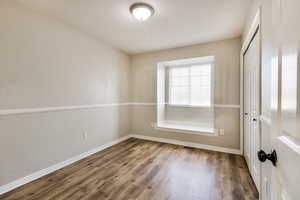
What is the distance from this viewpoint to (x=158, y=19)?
2164 mm

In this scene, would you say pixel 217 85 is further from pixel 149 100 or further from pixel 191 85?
pixel 149 100

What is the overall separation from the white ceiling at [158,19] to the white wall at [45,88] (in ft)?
0.89

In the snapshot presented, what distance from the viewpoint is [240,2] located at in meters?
1.79

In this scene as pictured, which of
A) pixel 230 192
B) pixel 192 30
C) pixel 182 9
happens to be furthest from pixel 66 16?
pixel 230 192

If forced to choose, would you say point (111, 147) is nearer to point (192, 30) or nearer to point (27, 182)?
point (27, 182)

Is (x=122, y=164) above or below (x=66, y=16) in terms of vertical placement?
below

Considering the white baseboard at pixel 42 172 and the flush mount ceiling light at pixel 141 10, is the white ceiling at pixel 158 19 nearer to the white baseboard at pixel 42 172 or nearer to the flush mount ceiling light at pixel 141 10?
the flush mount ceiling light at pixel 141 10

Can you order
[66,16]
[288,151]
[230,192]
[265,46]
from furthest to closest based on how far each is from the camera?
[66,16]
[230,192]
[265,46]
[288,151]

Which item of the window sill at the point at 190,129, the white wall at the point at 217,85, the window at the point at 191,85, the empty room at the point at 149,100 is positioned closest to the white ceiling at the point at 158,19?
the empty room at the point at 149,100

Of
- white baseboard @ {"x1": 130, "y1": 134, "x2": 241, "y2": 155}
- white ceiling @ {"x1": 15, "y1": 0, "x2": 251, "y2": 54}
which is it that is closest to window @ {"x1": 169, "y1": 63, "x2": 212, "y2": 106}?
white ceiling @ {"x1": 15, "y1": 0, "x2": 251, "y2": 54}

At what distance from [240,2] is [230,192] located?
2.36 metres

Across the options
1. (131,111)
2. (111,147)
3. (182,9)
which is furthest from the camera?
(131,111)

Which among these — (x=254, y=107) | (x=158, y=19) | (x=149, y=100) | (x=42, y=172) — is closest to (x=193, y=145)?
(x=149, y=100)

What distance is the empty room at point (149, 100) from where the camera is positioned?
3.18 ft
